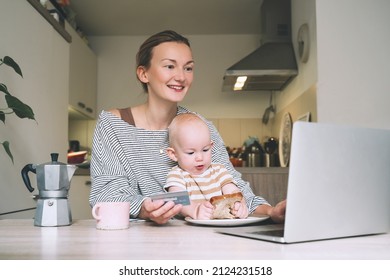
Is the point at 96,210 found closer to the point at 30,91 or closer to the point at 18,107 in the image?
the point at 18,107

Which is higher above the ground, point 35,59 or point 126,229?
point 35,59

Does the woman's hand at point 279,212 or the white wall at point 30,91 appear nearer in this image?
the woman's hand at point 279,212

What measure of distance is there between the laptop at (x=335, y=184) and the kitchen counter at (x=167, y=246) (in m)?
0.03

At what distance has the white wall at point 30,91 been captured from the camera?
190 cm

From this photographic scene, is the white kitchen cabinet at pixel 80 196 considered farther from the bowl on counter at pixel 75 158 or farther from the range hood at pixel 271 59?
the range hood at pixel 271 59

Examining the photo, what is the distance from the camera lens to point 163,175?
139 centimetres

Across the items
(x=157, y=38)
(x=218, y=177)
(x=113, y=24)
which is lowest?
(x=218, y=177)

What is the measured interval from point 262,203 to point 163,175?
0.33 metres

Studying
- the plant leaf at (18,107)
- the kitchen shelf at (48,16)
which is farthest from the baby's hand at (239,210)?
the kitchen shelf at (48,16)

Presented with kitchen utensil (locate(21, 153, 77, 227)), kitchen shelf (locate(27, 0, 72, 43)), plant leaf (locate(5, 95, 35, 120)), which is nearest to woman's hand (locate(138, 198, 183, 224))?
kitchen utensil (locate(21, 153, 77, 227))

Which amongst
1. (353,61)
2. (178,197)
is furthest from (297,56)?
(178,197)
